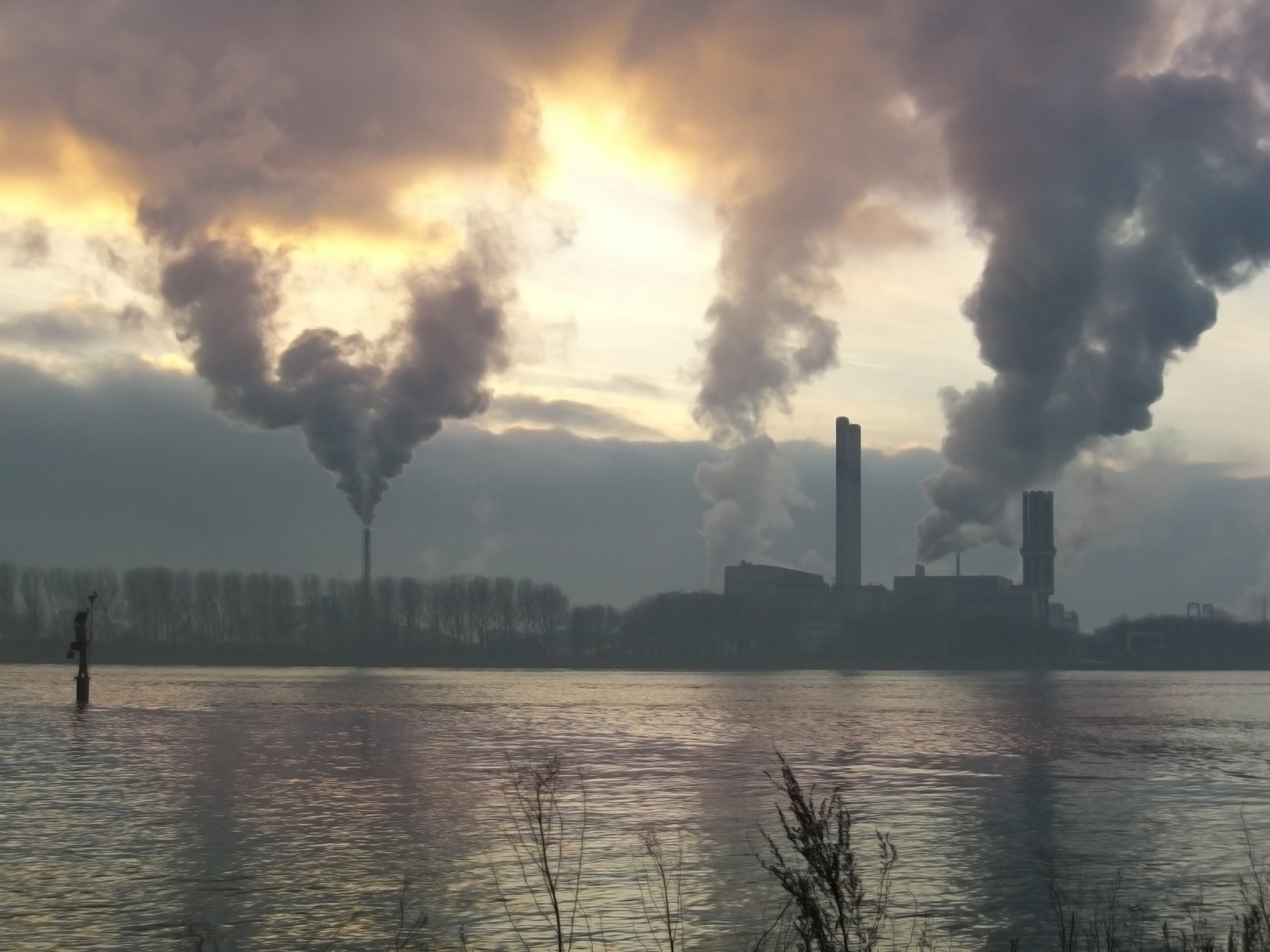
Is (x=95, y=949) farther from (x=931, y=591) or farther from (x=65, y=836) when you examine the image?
(x=931, y=591)

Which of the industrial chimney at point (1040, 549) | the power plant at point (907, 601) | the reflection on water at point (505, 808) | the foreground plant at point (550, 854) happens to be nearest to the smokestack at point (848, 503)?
the power plant at point (907, 601)

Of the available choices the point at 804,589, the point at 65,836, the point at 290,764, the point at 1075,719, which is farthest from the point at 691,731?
the point at 804,589

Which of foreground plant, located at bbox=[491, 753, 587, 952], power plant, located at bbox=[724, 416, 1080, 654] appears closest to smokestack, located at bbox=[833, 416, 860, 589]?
power plant, located at bbox=[724, 416, 1080, 654]

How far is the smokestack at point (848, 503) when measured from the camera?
166m

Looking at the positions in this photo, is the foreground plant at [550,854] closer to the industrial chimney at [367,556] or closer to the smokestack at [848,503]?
the industrial chimney at [367,556]

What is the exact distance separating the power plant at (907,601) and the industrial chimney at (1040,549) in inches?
4.0

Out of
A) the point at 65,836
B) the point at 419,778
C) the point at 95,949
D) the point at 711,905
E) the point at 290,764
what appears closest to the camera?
the point at 95,949

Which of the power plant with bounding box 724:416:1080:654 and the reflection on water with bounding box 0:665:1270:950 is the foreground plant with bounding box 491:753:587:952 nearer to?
the reflection on water with bounding box 0:665:1270:950

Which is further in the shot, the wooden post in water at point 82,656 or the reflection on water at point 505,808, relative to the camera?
the wooden post in water at point 82,656

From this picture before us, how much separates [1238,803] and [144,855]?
781 inches

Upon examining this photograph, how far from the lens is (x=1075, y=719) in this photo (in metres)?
56.3

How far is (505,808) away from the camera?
2320 centimetres

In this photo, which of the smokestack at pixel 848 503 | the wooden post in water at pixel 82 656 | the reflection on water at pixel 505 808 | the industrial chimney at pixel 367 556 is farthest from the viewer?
the smokestack at pixel 848 503

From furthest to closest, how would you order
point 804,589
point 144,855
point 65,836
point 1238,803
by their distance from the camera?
point 804,589
point 1238,803
point 65,836
point 144,855
